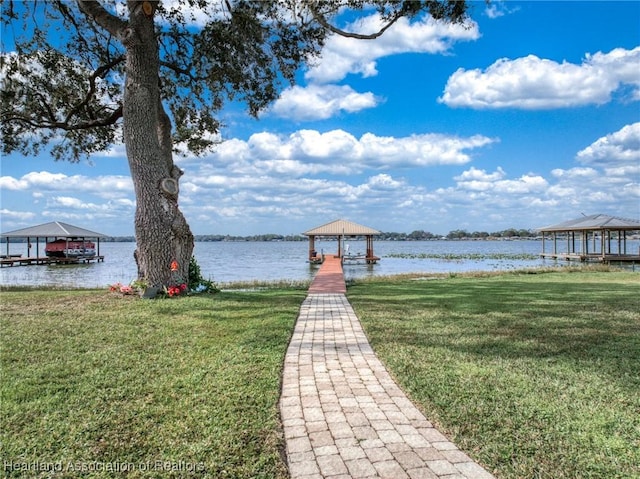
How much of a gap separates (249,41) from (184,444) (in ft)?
35.5

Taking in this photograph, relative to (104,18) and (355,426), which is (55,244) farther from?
(355,426)

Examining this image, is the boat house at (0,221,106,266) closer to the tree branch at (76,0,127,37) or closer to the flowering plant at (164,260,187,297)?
the tree branch at (76,0,127,37)

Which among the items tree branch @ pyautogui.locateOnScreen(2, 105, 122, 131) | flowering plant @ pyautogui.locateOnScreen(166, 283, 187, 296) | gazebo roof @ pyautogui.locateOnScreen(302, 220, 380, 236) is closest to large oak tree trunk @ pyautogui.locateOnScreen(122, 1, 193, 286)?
flowering plant @ pyautogui.locateOnScreen(166, 283, 187, 296)

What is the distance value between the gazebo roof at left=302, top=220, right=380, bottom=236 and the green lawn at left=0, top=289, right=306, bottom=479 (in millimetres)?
24933

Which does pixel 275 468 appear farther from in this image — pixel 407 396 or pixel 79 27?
pixel 79 27

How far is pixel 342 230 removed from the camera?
1249 inches

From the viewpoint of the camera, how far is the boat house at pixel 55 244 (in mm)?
A: 35156

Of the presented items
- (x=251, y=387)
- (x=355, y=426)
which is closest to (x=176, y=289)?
(x=251, y=387)

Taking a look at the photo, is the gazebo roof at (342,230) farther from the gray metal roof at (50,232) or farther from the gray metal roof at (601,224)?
the gray metal roof at (50,232)

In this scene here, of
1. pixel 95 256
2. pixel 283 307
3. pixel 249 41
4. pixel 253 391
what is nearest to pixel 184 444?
pixel 253 391

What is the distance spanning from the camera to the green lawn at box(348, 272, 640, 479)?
9.01ft

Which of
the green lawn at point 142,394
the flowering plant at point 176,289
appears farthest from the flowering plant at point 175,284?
the green lawn at point 142,394

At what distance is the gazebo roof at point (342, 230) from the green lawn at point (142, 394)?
2493 centimetres

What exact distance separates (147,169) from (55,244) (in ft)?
121
